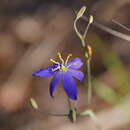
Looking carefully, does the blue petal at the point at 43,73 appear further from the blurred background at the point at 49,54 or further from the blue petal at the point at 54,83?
the blurred background at the point at 49,54

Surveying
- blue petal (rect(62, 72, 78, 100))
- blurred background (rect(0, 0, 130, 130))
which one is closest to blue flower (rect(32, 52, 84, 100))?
blue petal (rect(62, 72, 78, 100))

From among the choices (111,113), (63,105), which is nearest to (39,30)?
(63,105)

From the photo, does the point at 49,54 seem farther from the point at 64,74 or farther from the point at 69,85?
the point at 69,85

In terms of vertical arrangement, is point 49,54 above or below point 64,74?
below

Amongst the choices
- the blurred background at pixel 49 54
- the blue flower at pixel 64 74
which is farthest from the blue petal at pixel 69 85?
the blurred background at pixel 49 54

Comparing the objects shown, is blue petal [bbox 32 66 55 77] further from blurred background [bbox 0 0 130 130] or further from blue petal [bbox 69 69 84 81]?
blurred background [bbox 0 0 130 130]

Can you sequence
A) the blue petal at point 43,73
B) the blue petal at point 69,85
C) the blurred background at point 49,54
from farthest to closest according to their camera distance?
the blurred background at point 49,54
the blue petal at point 43,73
the blue petal at point 69,85

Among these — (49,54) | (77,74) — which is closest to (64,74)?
(77,74)
